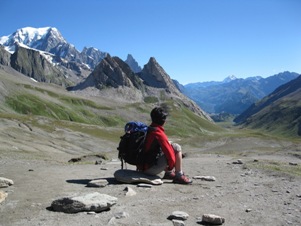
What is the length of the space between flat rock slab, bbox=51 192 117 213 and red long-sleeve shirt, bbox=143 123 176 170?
4457mm

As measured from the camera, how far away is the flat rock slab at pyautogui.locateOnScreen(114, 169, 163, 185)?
51.1ft

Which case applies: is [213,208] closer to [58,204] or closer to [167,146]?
[167,146]

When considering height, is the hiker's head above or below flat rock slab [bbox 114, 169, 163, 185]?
above

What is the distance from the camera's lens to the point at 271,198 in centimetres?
1435

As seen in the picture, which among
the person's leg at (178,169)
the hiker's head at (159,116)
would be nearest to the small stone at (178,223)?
the person's leg at (178,169)

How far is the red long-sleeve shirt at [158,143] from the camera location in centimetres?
1553

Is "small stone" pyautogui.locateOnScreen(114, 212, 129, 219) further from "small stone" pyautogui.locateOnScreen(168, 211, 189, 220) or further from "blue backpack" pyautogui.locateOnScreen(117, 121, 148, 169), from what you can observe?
"blue backpack" pyautogui.locateOnScreen(117, 121, 148, 169)

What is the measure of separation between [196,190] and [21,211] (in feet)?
24.1

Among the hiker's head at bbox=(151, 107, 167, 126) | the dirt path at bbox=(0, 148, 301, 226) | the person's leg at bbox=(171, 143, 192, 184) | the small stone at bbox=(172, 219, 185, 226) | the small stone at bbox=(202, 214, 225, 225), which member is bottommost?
the dirt path at bbox=(0, 148, 301, 226)

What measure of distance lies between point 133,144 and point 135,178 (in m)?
1.54

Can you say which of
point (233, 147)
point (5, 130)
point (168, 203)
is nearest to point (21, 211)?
point (168, 203)

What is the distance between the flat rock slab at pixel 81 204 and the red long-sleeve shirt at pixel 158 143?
4457mm

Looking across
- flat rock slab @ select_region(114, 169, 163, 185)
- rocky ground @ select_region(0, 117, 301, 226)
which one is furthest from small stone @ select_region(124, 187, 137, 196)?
flat rock slab @ select_region(114, 169, 163, 185)

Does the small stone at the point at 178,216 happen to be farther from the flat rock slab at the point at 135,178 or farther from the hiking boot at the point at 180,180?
the hiking boot at the point at 180,180
